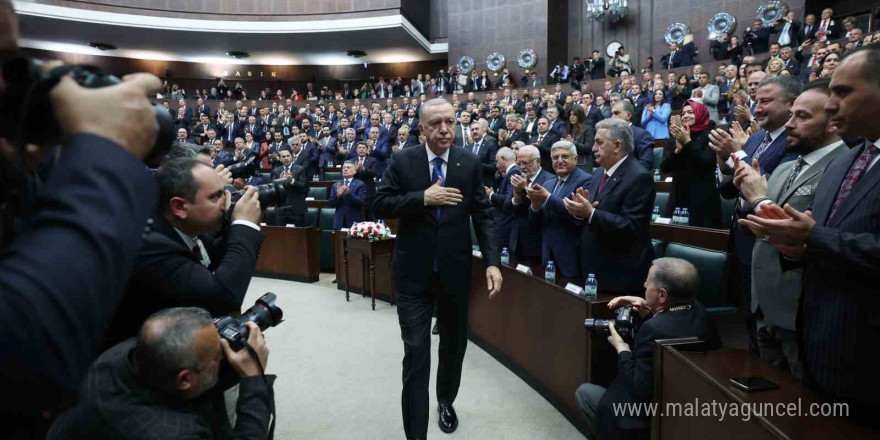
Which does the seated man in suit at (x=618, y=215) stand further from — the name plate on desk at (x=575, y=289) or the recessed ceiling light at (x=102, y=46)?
Answer: the recessed ceiling light at (x=102, y=46)

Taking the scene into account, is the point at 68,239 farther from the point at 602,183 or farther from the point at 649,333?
the point at 602,183

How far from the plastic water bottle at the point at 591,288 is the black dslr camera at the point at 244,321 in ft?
4.96

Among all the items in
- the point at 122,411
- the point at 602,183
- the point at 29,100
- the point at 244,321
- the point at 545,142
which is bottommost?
the point at 122,411

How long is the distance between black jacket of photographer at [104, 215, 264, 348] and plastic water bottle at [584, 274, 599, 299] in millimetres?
1586

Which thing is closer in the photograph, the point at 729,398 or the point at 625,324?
the point at 729,398

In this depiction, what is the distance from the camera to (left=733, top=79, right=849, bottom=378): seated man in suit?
1745mm

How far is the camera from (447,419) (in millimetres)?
2467

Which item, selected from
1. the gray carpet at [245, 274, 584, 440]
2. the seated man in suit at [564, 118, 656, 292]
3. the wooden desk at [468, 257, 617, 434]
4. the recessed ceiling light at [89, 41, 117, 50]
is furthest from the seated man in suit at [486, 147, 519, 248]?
the recessed ceiling light at [89, 41, 117, 50]

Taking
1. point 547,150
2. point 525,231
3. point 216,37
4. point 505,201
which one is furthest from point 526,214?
point 216,37

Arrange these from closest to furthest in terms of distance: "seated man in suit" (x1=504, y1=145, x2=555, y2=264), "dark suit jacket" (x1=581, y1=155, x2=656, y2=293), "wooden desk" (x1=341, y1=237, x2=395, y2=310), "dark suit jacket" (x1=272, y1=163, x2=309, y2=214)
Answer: "dark suit jacket" (x1=581, y1=155, x2=656, y2=293) < "seated man in suit" (x1=504, y1=145, x2=555, y2=264) < "wooden desk" (x1=341, y1=237, x2=395, y2=310) < "dark suit jacket" (x1=272, y1=163, x2=309, y2=214)

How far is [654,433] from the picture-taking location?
5.57 ft

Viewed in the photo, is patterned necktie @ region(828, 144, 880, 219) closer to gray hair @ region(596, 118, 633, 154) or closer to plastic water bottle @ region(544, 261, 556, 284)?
gray hair @ region(596, 118, 633, 154)

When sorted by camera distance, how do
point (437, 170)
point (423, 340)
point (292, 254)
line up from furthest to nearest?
point (292, 254) → point (437, 170) → point (423, 340)

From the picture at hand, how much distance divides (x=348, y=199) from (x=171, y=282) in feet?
Result: 14.7
